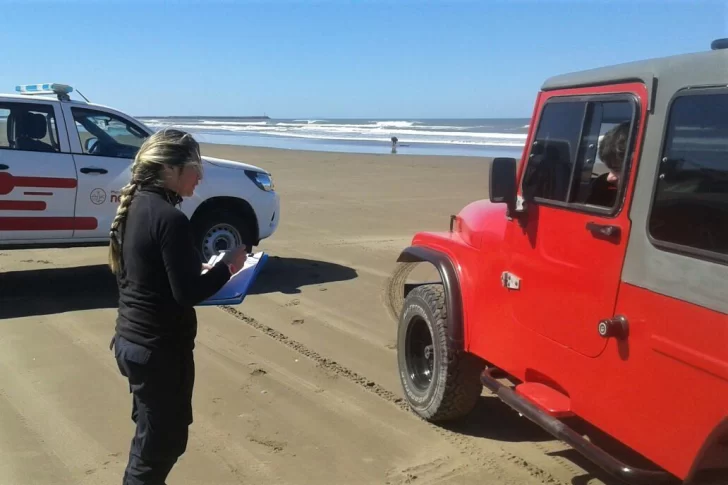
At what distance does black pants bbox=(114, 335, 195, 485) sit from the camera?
2920mm


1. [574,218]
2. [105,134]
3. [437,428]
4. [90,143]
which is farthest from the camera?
[105,134]

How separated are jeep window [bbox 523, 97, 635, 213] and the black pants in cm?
191

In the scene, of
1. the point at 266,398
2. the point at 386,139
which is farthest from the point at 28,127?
the point at 386,139

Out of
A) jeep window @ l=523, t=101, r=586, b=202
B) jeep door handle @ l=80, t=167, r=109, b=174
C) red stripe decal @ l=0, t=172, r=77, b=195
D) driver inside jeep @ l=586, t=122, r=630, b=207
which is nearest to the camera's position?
driver inside jeep @ l=586, t=122, r=630, b=207

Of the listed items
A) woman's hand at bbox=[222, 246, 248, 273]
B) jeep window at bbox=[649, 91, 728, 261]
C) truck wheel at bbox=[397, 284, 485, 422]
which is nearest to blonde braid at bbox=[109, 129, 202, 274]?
woman's hand at bbox=[222, 246, 248, 273]

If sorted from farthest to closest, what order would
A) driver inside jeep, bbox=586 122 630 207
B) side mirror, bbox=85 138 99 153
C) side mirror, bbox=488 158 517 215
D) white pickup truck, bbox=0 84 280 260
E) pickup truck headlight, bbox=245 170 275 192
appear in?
1. pickup truck headlight, bbox=245 170 275 192
2. side mirror, bbox=85 138 99 153
3. white pickup truck, bbox=0 84 280 260
4. side mirror, bbox=488 158 517 215
5. driver inside jeep, bbox=586 122 630 207

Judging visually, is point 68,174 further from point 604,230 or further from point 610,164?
point 604,230

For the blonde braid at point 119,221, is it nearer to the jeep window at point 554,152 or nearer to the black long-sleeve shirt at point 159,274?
the black long-sleeve shirt at point 159,274

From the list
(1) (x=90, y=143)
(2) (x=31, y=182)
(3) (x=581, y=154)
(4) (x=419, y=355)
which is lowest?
(4) (x=419, y=355)

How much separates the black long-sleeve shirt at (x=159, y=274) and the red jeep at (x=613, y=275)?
5.26ft

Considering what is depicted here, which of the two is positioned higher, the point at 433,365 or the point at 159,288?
the point at 159,288

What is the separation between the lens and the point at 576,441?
10.9 feet

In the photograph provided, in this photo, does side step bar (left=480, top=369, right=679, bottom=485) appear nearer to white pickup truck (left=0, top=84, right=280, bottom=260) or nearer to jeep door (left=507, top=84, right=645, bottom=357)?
jeep door (left=507, top=84, right=645, bottom=357)

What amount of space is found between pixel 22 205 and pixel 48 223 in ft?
0.99
